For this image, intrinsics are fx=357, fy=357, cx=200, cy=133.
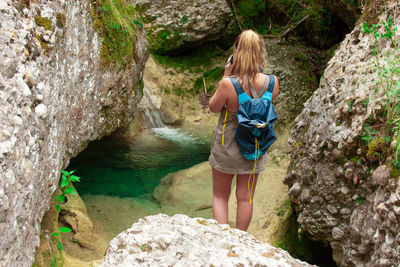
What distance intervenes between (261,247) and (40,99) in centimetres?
162

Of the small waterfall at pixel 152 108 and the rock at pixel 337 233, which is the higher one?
the small waterfall at pixel 152 108

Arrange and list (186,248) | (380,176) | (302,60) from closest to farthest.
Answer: (186,248)
(380,176)
(302,60)

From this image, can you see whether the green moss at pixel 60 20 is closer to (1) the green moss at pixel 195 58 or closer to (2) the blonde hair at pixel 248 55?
(2) the blonde hair at pixel 248 55

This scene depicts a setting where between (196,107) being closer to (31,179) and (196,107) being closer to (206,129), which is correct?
(206,129)

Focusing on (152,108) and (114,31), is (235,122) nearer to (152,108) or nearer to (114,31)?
(114,31)

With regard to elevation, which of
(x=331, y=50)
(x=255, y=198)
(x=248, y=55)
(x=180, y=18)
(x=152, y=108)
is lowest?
(x=255, y=198)

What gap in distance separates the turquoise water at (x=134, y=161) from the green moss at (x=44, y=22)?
2.91m

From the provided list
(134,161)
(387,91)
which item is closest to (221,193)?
(387,91)

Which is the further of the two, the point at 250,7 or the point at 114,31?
the point at 250,7

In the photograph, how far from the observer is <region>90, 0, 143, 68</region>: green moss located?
389 cm

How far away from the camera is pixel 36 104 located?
2.24m

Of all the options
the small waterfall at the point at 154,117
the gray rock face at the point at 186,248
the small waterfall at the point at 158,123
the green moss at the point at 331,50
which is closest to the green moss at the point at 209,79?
the small waterfall at the point at 158,123

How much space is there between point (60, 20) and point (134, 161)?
3.68m

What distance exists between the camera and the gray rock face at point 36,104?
1894 millimetres
